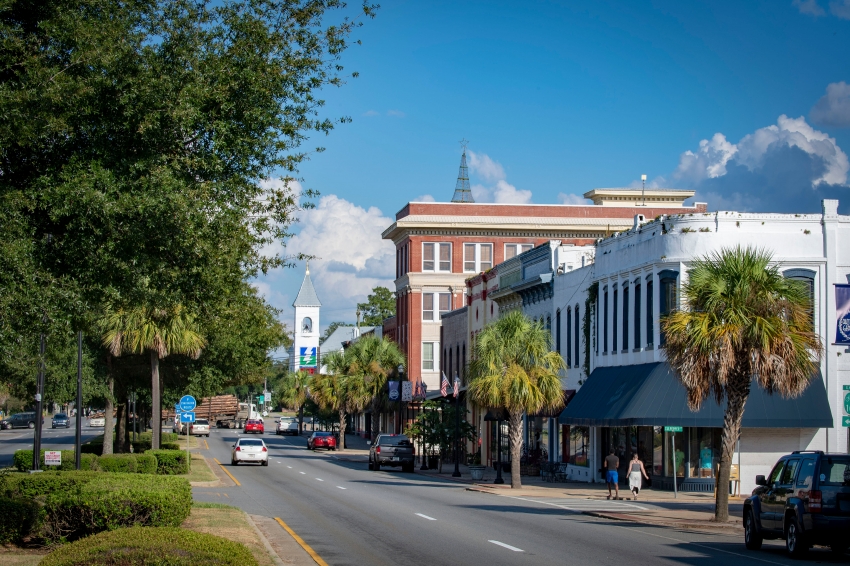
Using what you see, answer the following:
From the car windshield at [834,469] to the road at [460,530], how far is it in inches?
49.9

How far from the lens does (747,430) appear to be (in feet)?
103

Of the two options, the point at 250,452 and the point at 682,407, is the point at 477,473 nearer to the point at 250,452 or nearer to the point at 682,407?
the point at 250,452

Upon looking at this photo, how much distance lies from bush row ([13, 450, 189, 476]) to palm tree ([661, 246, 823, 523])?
1449 cm

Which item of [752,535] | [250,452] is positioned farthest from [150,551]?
[250,452]

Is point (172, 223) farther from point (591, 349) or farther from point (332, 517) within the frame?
point (591, 349)

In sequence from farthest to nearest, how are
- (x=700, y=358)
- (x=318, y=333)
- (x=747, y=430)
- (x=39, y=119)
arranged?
(x=318, y=333), (x=747, y=430), (x=700, y=358), (x=39, y=119)

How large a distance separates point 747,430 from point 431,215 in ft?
144

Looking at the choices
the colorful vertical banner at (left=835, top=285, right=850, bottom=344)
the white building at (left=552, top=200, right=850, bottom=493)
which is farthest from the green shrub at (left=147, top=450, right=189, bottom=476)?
the colorful vertical banner at (left=835, top=285, right=850, bottom=344)

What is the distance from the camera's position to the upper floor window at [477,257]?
73688 mm

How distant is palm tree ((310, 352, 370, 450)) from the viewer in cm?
6788

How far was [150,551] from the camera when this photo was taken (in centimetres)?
921

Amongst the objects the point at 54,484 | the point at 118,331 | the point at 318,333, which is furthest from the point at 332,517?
the point at 318,333

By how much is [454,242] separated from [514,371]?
38.5 m

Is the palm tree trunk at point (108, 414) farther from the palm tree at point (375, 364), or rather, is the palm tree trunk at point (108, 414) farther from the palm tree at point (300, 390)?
the palm tree at point (300, 390)
